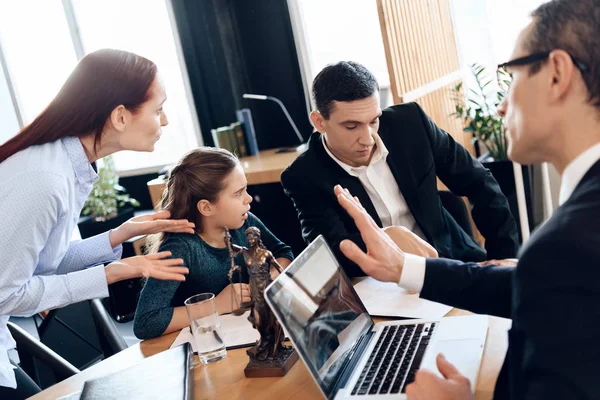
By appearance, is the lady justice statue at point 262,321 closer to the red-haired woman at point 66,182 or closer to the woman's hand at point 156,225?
the red-haired woman at point 66,182

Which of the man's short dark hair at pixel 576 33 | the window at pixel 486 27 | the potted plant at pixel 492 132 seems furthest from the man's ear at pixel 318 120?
the window at pixel 486 27

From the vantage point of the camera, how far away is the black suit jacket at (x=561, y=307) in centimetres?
82

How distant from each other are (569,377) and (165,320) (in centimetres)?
116

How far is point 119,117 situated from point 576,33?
47.1 inches

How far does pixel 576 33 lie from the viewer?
37.3 inches

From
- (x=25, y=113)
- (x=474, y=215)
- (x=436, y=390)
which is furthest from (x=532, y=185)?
(x=25, y=113)

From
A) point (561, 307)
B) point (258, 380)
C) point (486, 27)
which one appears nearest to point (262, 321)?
point (258, 380)

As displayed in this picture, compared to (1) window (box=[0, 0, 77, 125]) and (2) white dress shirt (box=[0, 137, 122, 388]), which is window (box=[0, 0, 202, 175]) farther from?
(2) white dress shirt (box=[0, 137, 122, 388])

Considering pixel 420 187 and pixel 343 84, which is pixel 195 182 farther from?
pixel 420 187

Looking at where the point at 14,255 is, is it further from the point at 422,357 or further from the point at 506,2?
the point at 506,2

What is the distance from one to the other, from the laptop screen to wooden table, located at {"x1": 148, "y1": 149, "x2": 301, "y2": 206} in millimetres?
1926

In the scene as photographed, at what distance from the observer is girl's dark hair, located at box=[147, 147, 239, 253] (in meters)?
2.02

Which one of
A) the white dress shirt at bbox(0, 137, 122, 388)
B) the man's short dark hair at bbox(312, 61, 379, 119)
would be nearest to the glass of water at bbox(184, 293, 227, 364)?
the white dress shirt at bbox(0, 137, 122, 388)

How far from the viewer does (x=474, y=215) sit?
87.1 inches
